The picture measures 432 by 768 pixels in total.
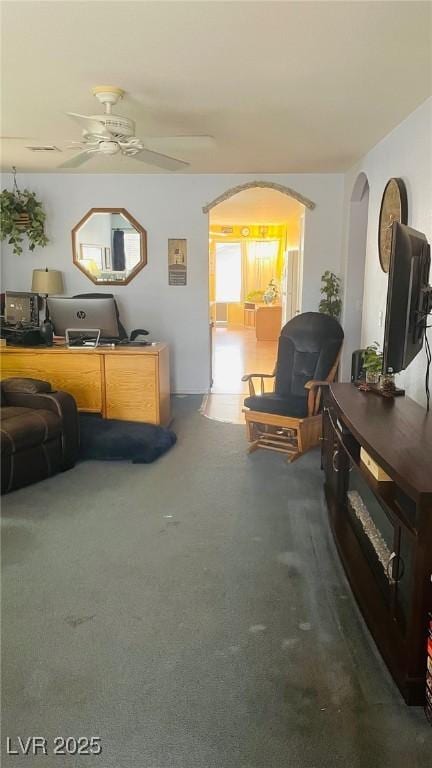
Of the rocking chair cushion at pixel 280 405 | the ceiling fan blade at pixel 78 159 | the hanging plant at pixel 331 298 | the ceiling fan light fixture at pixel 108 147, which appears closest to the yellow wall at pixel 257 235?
the hanging plant at pixel 331 298

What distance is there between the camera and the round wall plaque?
361cm

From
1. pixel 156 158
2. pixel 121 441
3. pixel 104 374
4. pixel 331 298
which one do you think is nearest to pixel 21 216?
pixel 104 374

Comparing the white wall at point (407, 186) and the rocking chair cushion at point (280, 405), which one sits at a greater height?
the white wall at point (407, 186)

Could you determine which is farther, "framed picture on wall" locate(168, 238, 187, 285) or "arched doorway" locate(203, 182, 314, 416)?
"arched doorway" locate(203, 182, 314, 416)

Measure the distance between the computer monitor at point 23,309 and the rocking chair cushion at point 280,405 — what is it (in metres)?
2.07

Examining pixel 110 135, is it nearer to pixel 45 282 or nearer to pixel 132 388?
pixel 132 388

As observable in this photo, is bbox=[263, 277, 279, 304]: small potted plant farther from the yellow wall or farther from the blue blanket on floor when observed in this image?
the blue blanket on floor

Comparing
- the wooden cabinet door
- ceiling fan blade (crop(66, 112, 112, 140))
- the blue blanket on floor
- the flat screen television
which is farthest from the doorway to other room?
the flat screen television

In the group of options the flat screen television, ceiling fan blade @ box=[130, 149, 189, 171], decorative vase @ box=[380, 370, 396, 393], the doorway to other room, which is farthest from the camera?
the doorway to other room

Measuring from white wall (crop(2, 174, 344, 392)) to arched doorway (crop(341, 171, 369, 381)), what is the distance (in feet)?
1.40

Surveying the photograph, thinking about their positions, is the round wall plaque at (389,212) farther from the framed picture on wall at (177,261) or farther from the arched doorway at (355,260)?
the framed picture on wall at (177,261)

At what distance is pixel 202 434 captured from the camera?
4930 mm

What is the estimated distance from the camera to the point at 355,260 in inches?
225

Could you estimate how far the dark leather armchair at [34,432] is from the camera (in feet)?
11.6
